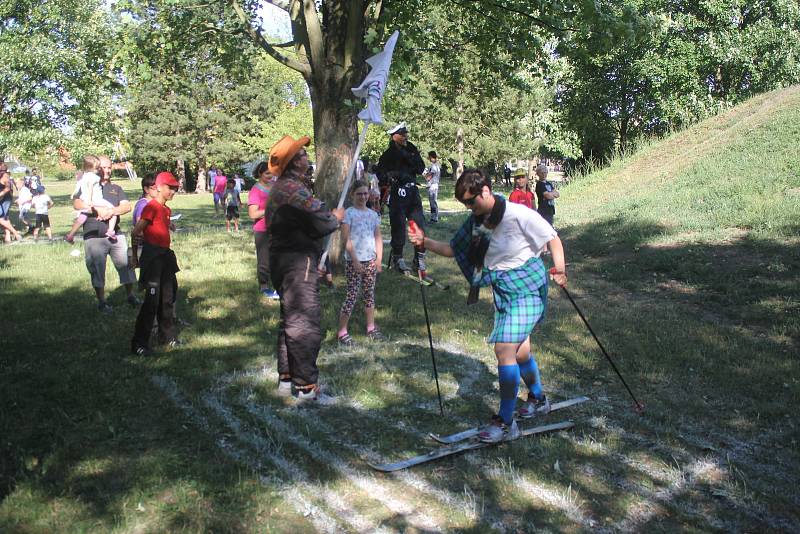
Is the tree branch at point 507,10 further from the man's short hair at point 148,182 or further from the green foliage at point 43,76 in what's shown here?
the green foliage at point 43,76

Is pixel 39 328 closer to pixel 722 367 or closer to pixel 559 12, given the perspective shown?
pixel 722 367

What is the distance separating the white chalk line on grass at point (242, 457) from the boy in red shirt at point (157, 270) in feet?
2.80

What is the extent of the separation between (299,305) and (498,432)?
1.91 m

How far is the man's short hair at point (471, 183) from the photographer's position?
4.68 m

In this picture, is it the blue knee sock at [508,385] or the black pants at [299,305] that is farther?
the black pants at [299,305]

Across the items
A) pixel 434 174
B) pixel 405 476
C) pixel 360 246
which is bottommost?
pixel 405 476

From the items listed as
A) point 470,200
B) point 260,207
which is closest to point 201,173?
point 260,207

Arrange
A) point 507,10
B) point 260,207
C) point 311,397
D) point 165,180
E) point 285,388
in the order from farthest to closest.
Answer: point 507,10
point 260,207
point 165,180
point 285,388
point 311,397

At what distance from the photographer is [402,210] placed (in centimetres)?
1099

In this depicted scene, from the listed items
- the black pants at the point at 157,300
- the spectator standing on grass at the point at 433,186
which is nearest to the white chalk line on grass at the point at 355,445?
the black pants at the point at 157,300

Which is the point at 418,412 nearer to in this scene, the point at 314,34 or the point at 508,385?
the point at 508,385

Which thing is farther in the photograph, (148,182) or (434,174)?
(434,174)

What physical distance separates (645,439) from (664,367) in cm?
174

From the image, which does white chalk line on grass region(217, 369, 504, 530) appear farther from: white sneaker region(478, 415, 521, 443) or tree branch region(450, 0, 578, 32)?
tree branch region(450, 0, 578, 32)
